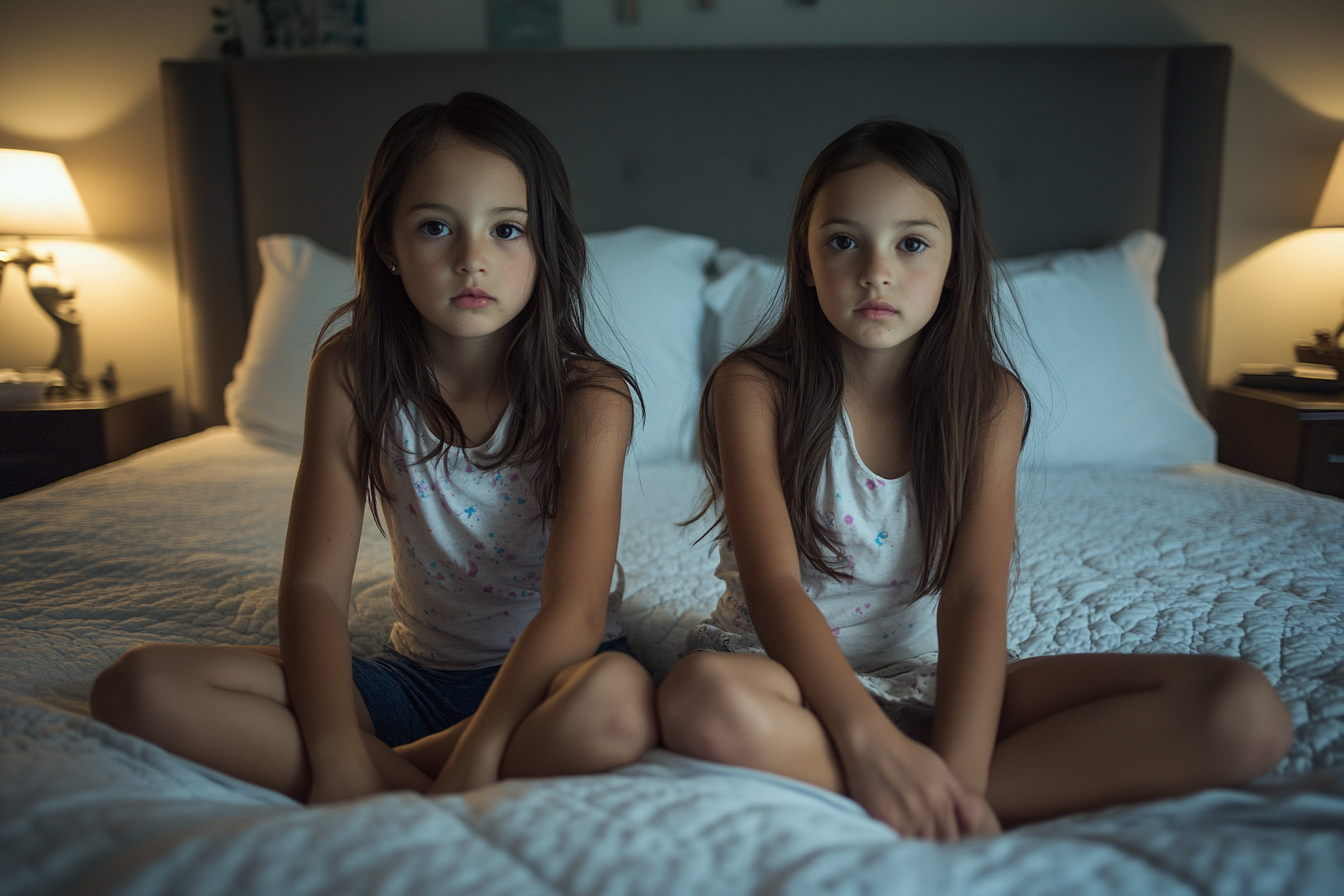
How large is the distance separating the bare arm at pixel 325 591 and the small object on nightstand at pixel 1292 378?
87.0 inches

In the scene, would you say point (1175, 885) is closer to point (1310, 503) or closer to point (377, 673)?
point (377, 673)

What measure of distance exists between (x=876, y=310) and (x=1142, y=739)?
45 cm

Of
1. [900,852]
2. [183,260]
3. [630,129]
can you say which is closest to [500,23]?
[630,129]

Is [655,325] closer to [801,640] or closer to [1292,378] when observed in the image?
[801,640]

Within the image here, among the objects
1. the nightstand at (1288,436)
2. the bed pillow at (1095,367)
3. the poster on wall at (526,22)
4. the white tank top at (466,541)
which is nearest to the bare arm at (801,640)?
the white tank top at (466,541)

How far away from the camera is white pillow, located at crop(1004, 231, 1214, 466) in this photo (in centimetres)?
185

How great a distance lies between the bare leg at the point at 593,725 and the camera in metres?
0.68

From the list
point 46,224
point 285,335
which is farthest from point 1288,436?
point 46,224

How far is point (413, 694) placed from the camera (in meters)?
0.97

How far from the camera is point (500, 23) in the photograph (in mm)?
2391

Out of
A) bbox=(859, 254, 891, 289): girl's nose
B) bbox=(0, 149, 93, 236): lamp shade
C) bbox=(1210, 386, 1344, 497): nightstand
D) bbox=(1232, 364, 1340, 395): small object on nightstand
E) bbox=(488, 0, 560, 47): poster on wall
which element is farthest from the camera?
bbox=(488, 0, 560, 47): poster on wall

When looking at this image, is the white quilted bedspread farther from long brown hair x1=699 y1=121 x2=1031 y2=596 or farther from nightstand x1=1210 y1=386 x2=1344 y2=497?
nightstand x1=1210 y1=386 x2=1344 y2=497

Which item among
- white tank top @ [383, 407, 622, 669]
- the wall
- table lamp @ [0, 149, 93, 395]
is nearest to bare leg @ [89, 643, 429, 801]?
white tank top @ [383, 407, 622, 669]

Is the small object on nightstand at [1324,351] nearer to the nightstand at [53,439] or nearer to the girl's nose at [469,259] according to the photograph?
the girl's nose at [469,259]
